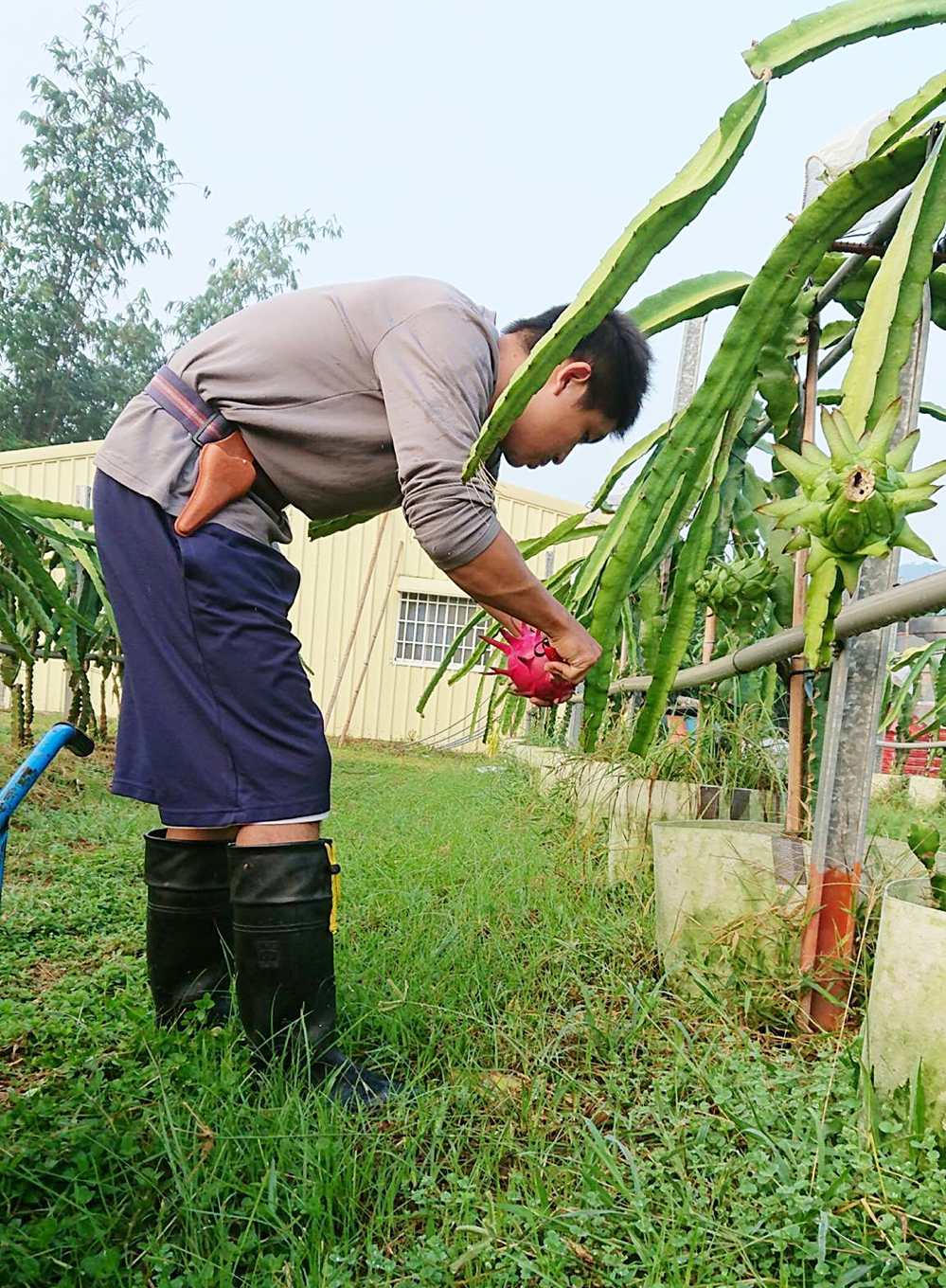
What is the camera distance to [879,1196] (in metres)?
1.06

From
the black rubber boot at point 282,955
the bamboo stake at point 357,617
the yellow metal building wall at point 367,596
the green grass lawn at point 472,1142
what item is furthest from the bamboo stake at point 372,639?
the black rubber boot at point 282,955

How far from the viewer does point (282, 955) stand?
1.48 m

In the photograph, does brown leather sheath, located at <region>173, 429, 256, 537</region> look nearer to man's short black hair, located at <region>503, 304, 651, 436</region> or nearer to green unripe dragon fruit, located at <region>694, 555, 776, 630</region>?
man's short black hair, located at <region>503, 304, 651, 436</region>

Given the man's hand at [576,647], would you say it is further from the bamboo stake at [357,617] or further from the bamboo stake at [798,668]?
the bamboo stake at [357,617]

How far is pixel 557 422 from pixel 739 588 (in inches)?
17.8

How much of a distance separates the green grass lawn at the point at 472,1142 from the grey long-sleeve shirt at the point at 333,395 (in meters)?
0.78

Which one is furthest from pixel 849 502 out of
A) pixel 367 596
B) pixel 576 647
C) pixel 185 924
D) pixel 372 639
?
pixel 367 596

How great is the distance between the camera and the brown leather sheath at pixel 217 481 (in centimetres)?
155

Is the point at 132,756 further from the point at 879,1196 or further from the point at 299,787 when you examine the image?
the point at 879,1196

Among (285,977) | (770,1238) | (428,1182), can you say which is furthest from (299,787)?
(770,1238)

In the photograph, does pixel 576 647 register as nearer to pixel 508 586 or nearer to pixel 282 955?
pixel 508 586

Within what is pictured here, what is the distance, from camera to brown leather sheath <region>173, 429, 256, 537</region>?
155cm

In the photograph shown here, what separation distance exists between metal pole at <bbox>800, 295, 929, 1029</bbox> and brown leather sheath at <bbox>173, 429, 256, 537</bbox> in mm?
986

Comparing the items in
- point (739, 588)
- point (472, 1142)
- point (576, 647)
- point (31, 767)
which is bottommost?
point (472, 1142)
